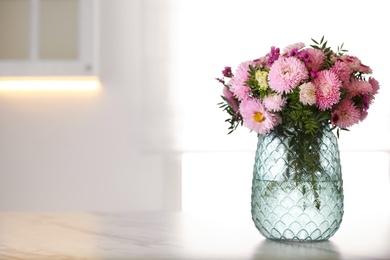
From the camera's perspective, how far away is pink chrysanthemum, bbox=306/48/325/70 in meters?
1.54

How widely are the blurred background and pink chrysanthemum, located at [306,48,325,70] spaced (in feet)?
8.30

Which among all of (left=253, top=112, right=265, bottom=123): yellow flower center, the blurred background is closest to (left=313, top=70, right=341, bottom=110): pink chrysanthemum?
(left=253, top=112, right=265, bottom=123): yellow flower center

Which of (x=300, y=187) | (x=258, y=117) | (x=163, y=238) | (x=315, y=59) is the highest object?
(x=315, y=59)

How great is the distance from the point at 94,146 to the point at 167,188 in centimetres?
42

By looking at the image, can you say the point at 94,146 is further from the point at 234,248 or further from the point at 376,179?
the point at 234,248

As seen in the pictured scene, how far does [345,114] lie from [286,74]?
14cm

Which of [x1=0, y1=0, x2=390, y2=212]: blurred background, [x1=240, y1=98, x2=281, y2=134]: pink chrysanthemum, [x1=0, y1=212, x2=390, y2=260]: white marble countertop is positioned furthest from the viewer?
[x1=0, y1=0, x2=390, y2=212]: blurred background

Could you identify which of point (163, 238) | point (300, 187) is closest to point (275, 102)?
point (300, 187)

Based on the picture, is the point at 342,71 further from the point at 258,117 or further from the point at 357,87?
the point at 258,117

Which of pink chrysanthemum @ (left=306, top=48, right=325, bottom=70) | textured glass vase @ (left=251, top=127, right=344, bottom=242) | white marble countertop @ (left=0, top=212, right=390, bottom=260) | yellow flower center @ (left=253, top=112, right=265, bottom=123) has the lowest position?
white marble countertop @ (left=0, top=212, right=390, bottom=260)

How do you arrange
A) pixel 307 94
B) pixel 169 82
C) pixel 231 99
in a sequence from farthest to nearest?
1. pixel 169 82
2. pixel 231 99
3. pixel 307 94

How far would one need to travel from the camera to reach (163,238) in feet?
5.43

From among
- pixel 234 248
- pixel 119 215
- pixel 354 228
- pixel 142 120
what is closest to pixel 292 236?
pixel 234 248

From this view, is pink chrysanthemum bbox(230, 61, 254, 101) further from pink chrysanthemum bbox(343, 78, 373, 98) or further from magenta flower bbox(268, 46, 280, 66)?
pink chrysanthemum bbox(343, 78, 373, 98)
